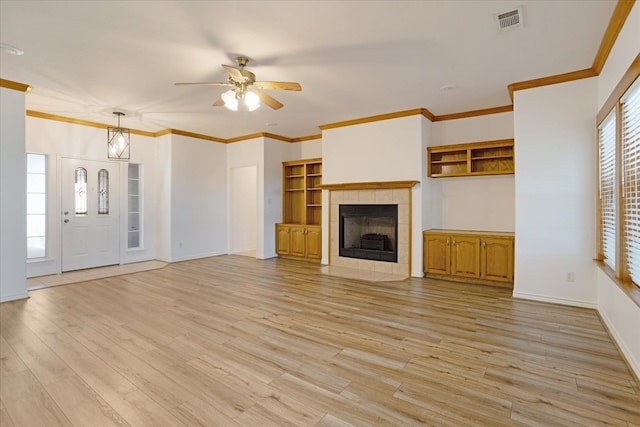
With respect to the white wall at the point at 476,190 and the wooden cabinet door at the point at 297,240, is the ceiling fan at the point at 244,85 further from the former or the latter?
the wooden cabinet door at the point at 297,240

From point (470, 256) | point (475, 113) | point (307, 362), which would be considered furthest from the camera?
point (475, 113)

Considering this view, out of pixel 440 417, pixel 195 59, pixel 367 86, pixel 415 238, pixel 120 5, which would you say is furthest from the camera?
pixel 415 238

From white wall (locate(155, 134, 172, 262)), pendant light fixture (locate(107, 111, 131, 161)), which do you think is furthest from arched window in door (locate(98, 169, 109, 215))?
white wall (locate(155, 134, 172, 262))

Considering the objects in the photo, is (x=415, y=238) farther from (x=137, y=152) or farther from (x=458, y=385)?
(x=137, y=152)

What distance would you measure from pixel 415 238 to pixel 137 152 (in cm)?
603

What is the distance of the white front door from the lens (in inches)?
231

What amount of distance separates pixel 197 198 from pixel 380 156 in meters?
4.30

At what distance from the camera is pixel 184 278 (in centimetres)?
536

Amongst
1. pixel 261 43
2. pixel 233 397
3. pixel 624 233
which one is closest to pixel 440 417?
pixel 233 397

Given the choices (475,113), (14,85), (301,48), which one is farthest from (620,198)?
(14,85)

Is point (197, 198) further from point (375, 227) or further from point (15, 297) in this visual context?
point (375, 227)

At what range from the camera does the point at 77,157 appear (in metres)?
5.96

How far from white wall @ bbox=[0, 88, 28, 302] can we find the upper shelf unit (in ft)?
19.8

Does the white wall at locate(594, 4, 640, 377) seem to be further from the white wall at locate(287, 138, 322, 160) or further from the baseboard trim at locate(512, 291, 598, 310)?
the white wall at locate(287, 138, 322, 160)
